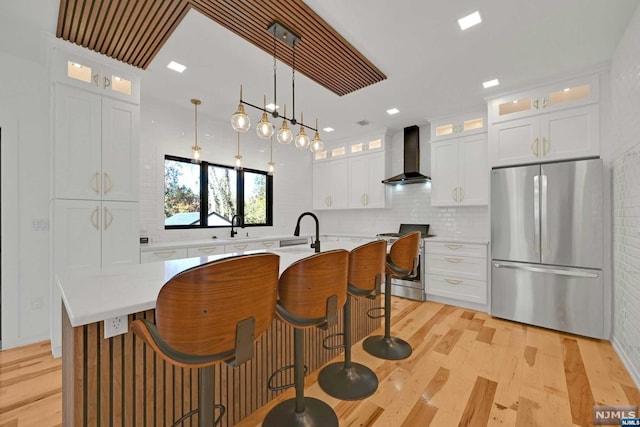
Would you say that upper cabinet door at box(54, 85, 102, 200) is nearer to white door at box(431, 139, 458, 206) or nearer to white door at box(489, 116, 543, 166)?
white door at box(431, 139, 458, 206)

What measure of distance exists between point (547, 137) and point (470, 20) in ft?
6.04

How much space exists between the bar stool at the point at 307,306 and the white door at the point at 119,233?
223cm

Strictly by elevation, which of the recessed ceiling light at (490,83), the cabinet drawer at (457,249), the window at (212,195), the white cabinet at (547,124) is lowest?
the cabinet drawer at (457,249)

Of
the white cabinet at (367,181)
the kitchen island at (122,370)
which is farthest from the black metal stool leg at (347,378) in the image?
the white cabinet at (367,181)

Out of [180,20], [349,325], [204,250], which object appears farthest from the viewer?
[204,250]

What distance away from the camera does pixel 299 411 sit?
147 centimetres

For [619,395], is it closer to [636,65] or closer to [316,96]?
[636,65]

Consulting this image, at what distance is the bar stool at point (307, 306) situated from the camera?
128cm

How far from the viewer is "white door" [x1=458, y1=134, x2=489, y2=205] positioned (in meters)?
3.71

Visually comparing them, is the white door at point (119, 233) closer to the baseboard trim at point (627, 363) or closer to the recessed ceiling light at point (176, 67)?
the recessed ceiling light at point (176, 67)

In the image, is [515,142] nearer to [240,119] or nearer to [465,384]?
[465,384]

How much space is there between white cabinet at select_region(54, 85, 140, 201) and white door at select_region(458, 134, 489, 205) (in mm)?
4180

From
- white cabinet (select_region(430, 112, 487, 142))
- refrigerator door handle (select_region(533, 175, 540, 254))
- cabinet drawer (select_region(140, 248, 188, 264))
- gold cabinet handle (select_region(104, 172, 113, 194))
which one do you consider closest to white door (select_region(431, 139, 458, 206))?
white cabinet (select_region(430, 112, 487, 142))

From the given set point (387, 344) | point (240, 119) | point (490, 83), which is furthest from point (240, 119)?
point (490, 83)
